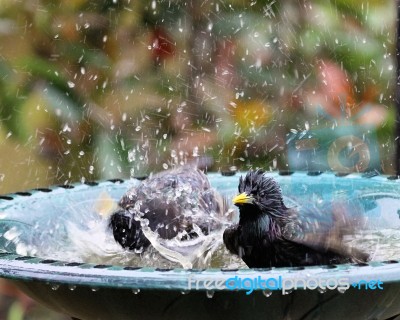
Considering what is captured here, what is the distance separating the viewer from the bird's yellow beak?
1.77m

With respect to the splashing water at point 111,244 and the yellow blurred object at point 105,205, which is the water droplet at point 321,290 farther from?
the yellow blurred object at point 105,205

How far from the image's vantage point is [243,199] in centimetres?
178

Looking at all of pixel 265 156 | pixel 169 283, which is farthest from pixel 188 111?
pixel 169 283

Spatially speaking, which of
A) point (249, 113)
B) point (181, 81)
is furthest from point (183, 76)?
point (249, 113)

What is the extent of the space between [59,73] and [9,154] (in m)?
0.34

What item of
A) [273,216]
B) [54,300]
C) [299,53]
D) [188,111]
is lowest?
[54,300]

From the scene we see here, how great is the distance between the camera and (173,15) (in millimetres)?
3109

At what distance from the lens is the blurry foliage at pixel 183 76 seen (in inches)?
118

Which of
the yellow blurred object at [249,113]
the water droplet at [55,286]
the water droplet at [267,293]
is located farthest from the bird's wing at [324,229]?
the yellow blurred object at [249,113]

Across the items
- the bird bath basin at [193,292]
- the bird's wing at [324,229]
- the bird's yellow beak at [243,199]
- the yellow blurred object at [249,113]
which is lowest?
the bird bath basin at [193,292]

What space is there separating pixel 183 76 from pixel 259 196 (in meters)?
1.35

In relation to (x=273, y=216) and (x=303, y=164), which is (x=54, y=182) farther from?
(x=273, y=216)

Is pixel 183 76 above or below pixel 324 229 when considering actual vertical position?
above

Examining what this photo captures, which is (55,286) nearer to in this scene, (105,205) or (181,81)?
(105,205)
